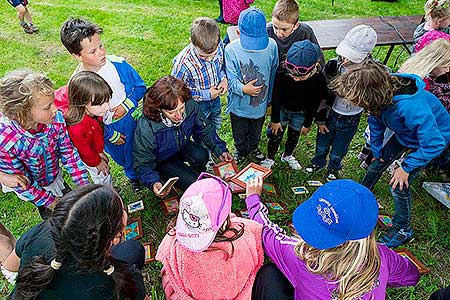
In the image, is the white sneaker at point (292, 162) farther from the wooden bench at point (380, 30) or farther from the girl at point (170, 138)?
the wooden bench at point (380, 30)

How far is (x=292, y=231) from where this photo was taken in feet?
11.2

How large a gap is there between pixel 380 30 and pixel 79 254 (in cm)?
480

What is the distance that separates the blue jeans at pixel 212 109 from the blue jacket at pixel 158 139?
309 mm

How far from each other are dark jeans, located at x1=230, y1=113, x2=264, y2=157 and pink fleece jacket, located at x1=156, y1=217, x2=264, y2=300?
65.2 inches

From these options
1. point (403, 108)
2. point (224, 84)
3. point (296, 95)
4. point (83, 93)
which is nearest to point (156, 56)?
point (224, 84)

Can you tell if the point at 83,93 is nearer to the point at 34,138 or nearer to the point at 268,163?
the point at 34,138

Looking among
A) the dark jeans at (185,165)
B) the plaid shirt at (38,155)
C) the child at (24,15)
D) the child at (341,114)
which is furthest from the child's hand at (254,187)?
the child at (24,15)

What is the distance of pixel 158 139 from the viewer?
3.20m

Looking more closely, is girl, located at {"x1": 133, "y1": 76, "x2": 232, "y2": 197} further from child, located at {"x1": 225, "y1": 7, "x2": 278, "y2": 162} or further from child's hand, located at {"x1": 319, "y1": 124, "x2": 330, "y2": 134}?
child's hand, located at {"x1": 319, "y1": 124, "x2": 330, "y2": 134}

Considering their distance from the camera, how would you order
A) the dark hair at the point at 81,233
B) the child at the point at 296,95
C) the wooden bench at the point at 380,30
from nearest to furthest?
the dark hair at the point at 81,233, the child at the point at 296,95, the wooden bench at the point at 380,30

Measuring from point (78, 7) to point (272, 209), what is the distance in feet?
17.7

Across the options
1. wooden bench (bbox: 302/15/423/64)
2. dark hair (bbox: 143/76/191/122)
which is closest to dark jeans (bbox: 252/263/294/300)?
dark hair (bbox: 143/76/191/122)

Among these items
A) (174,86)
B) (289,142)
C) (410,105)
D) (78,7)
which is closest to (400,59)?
(289,142)

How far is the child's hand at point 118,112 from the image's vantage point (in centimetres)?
325
